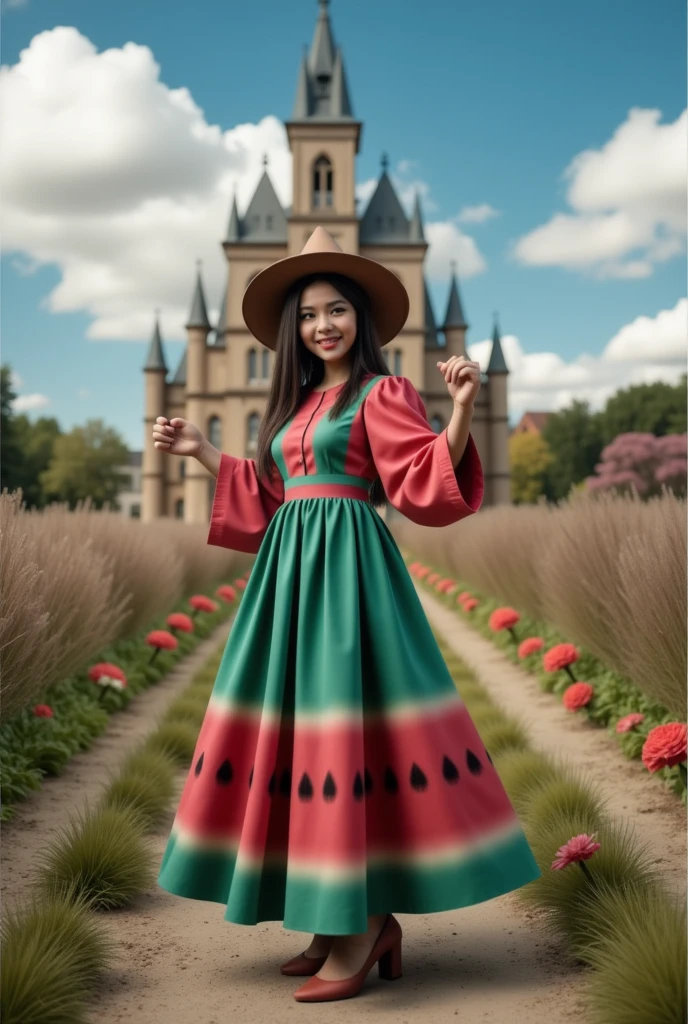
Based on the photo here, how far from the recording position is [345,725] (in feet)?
9.37

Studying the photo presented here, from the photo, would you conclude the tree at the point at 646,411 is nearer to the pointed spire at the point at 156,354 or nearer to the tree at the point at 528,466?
the tree at the point at 528,466

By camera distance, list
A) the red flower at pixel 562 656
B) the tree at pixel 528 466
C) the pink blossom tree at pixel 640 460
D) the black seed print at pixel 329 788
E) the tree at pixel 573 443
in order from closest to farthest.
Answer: the black seed print at pixel 329 788
the red flower at pixel 562 656
the pink blossom tree at pixel 640 460
the tree at pixel 573 443
the tree at pixel 528 466

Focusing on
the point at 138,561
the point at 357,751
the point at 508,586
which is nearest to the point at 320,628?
the point at 357,751

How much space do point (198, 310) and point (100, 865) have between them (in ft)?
157

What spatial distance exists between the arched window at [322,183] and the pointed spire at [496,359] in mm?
12350

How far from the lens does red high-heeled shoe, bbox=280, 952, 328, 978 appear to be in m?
3.04

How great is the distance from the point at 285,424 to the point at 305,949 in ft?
6.05

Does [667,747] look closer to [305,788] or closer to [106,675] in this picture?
[305,788]

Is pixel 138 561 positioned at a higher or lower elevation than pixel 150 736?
higher

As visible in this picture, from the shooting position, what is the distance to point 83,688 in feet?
22.9

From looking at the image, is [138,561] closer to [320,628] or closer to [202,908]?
[202,908]

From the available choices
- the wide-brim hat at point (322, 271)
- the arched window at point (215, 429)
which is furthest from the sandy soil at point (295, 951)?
the arched window at point (215, 429)

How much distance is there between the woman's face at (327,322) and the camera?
11.3ft

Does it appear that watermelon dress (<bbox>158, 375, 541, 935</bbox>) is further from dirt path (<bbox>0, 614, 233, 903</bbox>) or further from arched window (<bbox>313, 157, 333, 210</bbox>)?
arched window (<bbox>313, 157, 333, 210</bbox>)
